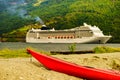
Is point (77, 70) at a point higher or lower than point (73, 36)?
higher

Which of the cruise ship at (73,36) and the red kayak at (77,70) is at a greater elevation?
the red kayak at (77,70)

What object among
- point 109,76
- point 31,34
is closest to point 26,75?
point 109,76

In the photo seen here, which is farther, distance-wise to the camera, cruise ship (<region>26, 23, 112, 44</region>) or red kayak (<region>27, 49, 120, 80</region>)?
cruise ship (<region>26, 23, 112, 44</region>)

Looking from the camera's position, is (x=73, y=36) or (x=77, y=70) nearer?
(x=77, y=70)

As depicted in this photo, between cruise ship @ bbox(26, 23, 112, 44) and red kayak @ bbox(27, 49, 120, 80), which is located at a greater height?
red kayak @ bbox(27, 49, 120, 80)

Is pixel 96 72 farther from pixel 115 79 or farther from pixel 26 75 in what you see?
pixel 26 75
